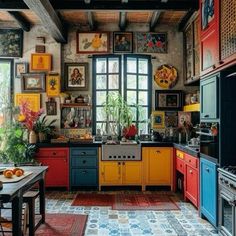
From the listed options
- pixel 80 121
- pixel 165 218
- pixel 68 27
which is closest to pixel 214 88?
pixel 165 218

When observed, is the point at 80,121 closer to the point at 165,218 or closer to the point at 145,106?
the point at 145,106

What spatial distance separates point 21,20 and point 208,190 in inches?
179

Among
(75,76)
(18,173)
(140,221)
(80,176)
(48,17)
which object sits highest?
(48,17)

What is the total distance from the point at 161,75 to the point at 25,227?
13.8 feet

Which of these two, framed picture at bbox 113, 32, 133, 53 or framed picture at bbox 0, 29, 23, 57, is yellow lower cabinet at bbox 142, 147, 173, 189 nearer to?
framed picture at bbox 113, 32, 133, 53

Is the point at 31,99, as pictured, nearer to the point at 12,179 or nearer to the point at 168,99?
the point at 168,99

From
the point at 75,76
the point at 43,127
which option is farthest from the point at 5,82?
the point at 75,76

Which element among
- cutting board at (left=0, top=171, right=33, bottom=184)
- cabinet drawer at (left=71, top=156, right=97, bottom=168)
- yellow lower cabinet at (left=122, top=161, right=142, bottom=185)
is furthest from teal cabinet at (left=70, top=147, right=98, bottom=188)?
cutting board at (left=0, top=171, right=33, bottom=184)

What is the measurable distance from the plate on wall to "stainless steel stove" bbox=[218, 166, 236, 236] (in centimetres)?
325

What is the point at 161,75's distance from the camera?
6430 mm

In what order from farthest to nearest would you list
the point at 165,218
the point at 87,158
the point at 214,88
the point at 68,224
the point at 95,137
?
the point at 95,137, the point at 87,158, the point at 165,218, the point at 68,224, the point at 214,88

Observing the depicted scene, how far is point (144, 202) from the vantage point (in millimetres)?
5012

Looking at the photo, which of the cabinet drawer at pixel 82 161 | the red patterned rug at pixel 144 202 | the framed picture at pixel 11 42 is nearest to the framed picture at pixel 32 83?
the framed picture at pixel 11 42

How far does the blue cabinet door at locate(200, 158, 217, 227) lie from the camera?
11.9 feet
